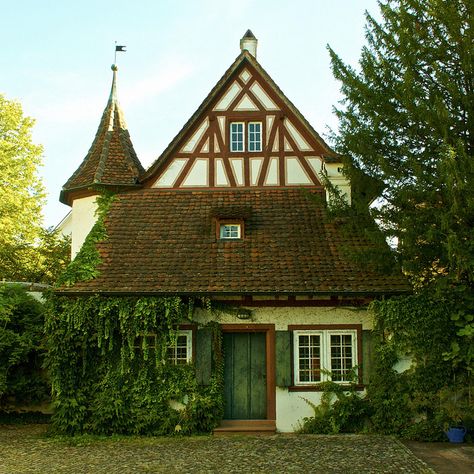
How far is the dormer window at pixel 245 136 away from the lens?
17.3 meters

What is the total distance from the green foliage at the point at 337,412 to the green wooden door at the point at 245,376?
1.17m

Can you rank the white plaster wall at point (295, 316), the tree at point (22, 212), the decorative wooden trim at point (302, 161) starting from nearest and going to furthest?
1. the white plaster wall at point (295, 316)
2. the decorative wooden trim at point (302, 161)
3. the tree at point (22, 212)

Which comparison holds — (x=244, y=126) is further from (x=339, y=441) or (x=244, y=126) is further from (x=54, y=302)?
(x=339, y=441)

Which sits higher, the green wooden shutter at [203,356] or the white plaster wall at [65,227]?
the white plaster wall at [65,227]

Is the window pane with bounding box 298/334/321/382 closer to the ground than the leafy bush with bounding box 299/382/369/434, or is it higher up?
higher up

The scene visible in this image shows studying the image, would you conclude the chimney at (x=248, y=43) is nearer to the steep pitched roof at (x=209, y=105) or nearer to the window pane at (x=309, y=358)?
the steep pitched roof at (x=209, y=105)

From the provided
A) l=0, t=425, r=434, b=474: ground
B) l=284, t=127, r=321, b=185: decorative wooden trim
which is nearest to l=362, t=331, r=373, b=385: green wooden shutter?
l=0, t=425, r=434, b=474: ground

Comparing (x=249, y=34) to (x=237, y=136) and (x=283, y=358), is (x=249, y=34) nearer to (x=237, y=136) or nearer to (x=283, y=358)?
(x=237, y=136)

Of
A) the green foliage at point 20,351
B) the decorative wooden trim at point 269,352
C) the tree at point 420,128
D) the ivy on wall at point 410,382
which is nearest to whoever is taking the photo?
the tree at point 420,128

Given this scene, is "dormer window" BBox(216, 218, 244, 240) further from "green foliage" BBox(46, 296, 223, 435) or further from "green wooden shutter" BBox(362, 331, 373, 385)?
"green wooden shutter" BBox(362, 331, 373, 385)

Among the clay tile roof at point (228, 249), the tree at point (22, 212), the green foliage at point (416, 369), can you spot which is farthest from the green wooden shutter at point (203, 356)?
the tree at point (22, 212)

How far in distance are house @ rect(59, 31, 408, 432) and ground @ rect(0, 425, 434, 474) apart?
1.42m

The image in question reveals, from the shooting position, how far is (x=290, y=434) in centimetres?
1338

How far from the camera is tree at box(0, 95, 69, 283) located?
2633 centimetres
